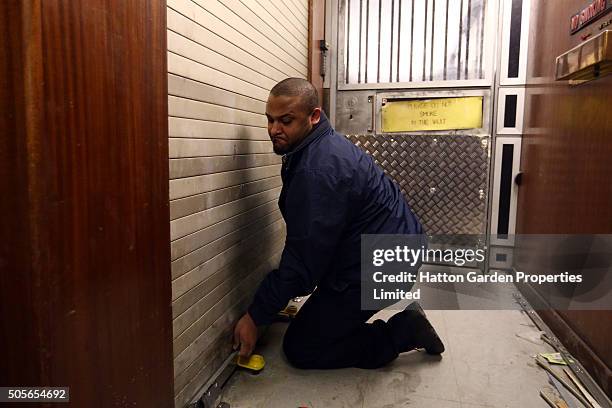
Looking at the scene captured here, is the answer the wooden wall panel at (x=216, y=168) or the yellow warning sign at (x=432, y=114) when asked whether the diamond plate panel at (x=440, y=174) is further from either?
the wooden wall panel at (x=216, y=168)

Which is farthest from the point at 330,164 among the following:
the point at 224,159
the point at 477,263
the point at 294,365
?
the point at 477,263

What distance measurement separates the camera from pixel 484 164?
326 cm

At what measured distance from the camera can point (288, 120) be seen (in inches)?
79.3

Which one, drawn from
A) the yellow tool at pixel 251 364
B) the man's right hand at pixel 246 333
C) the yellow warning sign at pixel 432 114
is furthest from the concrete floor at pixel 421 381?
the yellow warning sign at pixel 432 114

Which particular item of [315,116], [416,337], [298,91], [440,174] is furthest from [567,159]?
[298,91]

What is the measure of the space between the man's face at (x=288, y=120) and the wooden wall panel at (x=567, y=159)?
1.30 meters

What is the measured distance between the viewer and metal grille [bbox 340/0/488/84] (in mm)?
3170

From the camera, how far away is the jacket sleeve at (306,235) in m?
1.88

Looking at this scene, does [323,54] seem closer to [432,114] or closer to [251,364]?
[432,114]

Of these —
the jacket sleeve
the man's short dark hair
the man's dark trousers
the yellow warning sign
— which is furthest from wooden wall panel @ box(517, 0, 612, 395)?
the man's short dark hair

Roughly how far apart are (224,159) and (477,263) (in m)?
2.34

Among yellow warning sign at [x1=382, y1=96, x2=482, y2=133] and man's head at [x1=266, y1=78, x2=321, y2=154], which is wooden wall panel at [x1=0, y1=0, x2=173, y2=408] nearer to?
man's head at [x1=266, y1=78, x2=321, y2=154]

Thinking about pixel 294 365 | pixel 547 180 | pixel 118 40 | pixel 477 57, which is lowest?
pixel 294 365

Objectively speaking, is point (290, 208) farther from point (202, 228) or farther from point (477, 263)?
point (477, 263)
